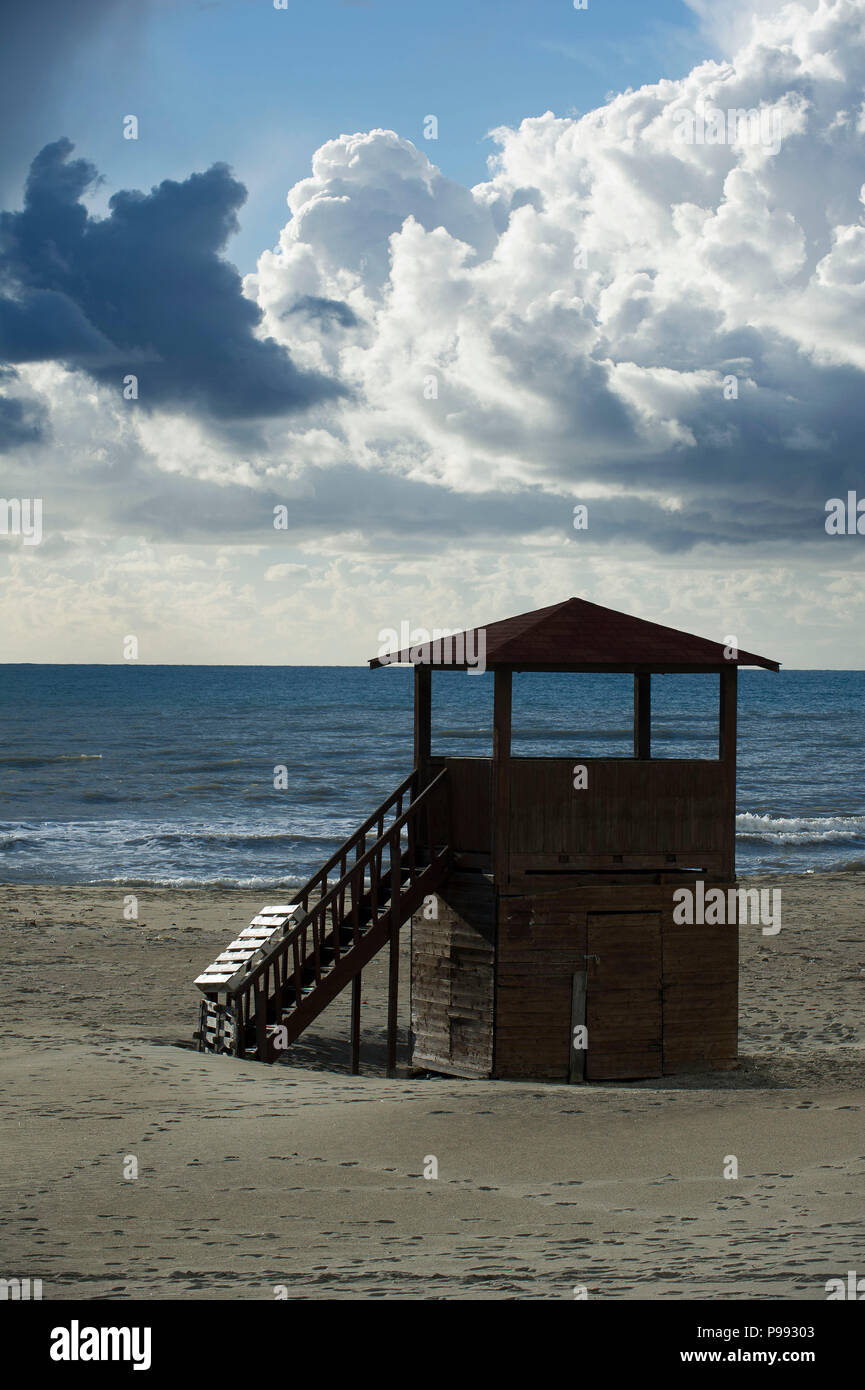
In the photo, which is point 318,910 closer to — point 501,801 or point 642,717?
point 501,801

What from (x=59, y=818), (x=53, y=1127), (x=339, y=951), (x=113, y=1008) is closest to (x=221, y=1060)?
(x=339, y=951)

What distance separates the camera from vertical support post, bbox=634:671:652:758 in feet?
55.5

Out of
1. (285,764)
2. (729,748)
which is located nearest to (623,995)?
(729,748)

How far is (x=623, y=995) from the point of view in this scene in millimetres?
14703

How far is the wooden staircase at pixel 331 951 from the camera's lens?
14.6 m

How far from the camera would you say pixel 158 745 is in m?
79.1

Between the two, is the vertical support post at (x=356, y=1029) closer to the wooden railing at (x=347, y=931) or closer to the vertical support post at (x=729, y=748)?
the wooden railing at (x=347, y=931)

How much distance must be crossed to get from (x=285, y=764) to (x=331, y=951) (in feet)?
168

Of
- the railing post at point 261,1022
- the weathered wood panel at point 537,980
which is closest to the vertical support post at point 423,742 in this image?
the weathered wood panel at point 537,980

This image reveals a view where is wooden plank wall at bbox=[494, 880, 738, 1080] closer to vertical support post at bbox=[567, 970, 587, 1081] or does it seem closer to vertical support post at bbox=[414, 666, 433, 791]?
vertical support post at bbox=[567, 970, 587, 1081]

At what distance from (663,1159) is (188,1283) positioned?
4393 mm

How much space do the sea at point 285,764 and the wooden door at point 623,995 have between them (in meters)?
18.3
